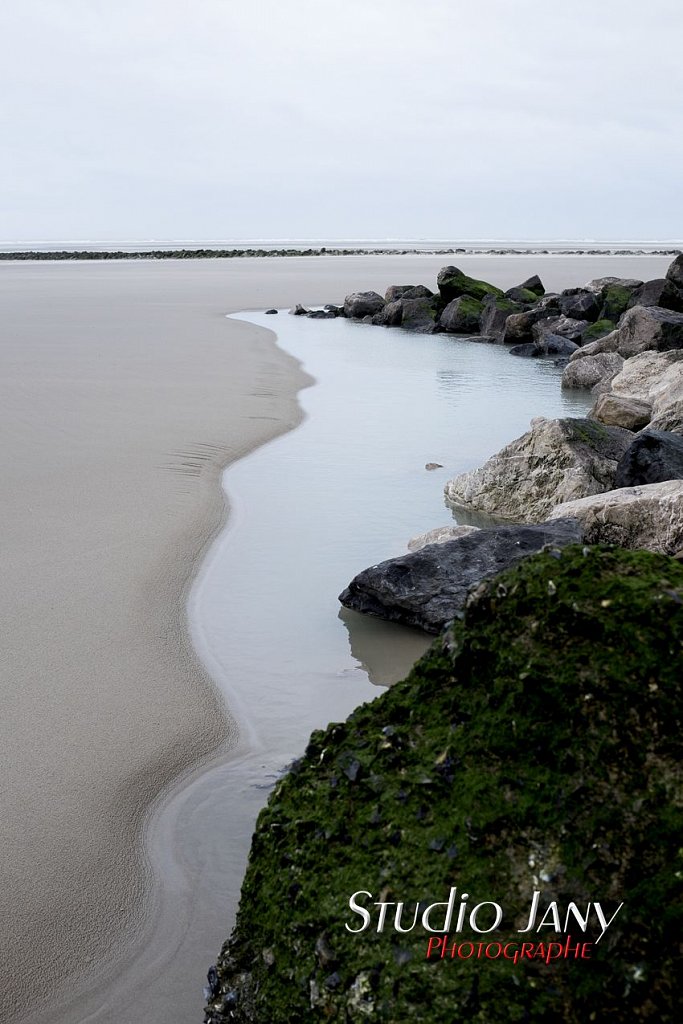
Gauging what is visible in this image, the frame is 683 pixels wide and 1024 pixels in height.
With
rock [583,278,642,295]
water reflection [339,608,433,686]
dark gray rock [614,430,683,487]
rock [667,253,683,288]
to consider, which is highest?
rock [667,253,683,288]

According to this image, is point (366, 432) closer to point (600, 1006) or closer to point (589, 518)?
point (589, 518)

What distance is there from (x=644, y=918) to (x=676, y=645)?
54 cm

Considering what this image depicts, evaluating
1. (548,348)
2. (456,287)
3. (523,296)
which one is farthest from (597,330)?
(523,296)

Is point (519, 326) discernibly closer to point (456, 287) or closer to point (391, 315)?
point (456, 287)

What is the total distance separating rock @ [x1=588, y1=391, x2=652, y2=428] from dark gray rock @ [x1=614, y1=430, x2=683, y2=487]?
3.03 metres

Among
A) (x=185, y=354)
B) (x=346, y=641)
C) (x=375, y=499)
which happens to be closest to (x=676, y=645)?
(x=346, y=641)

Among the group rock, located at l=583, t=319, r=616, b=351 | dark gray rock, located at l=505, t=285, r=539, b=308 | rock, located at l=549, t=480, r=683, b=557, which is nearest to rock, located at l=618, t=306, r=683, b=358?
rock, located at l=583, t=319, r=616, b=351

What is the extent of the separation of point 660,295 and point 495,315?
4.36 m

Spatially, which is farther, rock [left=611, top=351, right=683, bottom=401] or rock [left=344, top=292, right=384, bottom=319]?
rock [left=344, top=292, right=384, bottom=319]

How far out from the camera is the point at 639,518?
18.0 ft

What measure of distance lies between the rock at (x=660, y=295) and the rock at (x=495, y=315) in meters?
2.84

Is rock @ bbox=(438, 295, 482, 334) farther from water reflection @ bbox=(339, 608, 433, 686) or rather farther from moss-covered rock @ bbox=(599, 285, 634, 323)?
water reflection @ bbox=(339, 608, 433, 686)

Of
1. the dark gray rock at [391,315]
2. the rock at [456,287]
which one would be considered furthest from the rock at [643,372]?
the dark gray rock at [391,315]

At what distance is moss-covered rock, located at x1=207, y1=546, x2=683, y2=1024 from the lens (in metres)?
1.84
